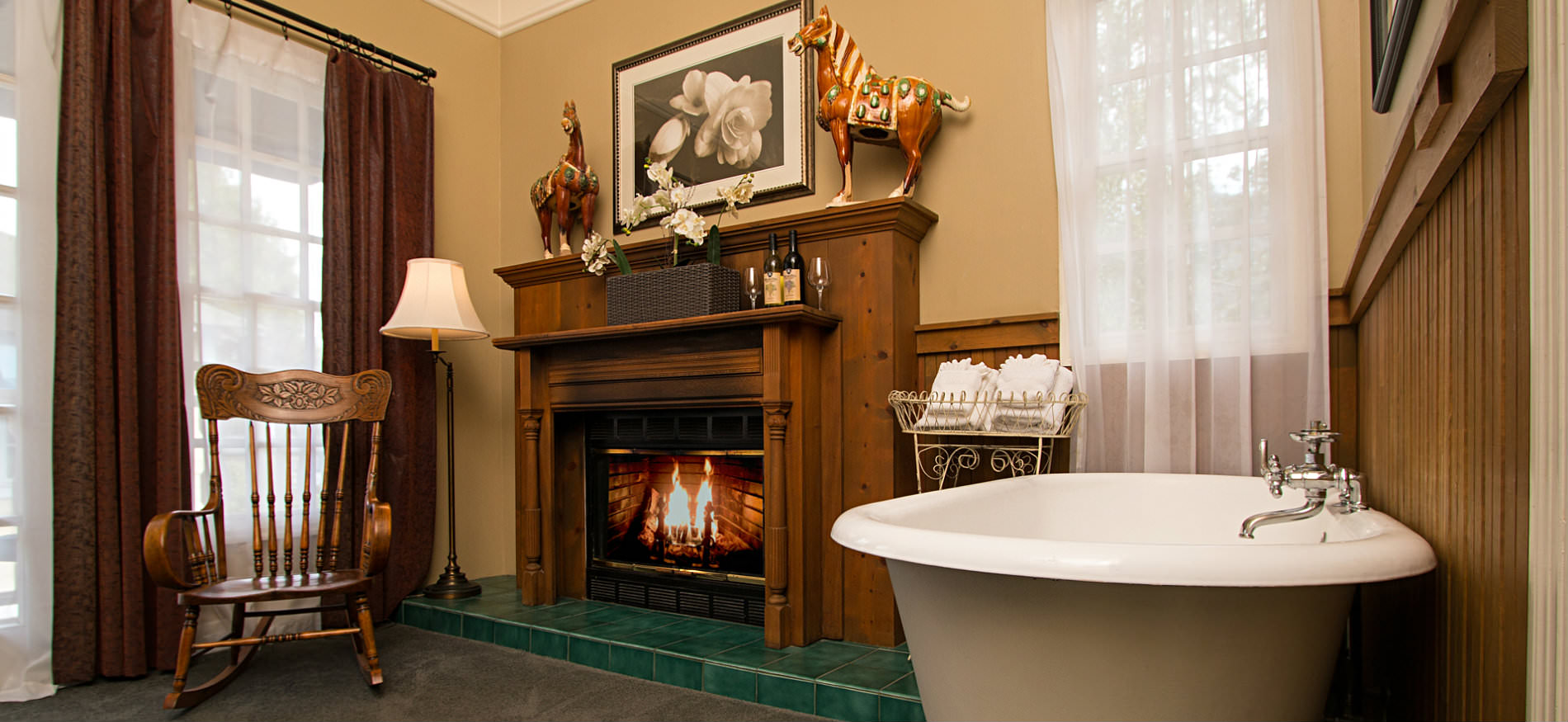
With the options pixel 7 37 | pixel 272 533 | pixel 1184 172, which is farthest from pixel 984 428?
pixel 7 37

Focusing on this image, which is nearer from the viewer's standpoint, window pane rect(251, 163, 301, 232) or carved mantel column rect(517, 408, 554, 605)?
window pane rect(251, 163, 301, 232)

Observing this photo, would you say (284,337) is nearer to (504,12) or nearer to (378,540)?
(378,540)

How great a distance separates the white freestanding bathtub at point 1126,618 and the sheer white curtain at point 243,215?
100 inches

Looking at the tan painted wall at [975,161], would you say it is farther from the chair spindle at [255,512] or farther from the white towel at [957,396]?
the chair spindle at [255,512]

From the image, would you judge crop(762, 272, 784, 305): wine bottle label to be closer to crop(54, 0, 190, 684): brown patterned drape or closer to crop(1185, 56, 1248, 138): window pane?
crop(1185, 56, 1248, 138): window pane

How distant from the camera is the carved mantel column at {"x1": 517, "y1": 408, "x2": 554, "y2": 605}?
3162mm

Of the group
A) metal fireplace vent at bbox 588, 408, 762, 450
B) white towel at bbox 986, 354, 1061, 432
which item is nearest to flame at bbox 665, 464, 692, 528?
metal fireplace vent at bbox 588, 408, 762, 450

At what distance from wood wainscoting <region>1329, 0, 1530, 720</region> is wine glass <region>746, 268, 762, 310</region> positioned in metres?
1.73

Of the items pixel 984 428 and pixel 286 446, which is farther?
pixel 286 446

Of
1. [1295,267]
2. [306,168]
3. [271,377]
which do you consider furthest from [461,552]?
[1295,267]

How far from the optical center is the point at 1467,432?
3.23 ft

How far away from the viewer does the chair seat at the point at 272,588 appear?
7.34ft

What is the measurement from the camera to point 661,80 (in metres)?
3.51

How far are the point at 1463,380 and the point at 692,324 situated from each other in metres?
2.04
